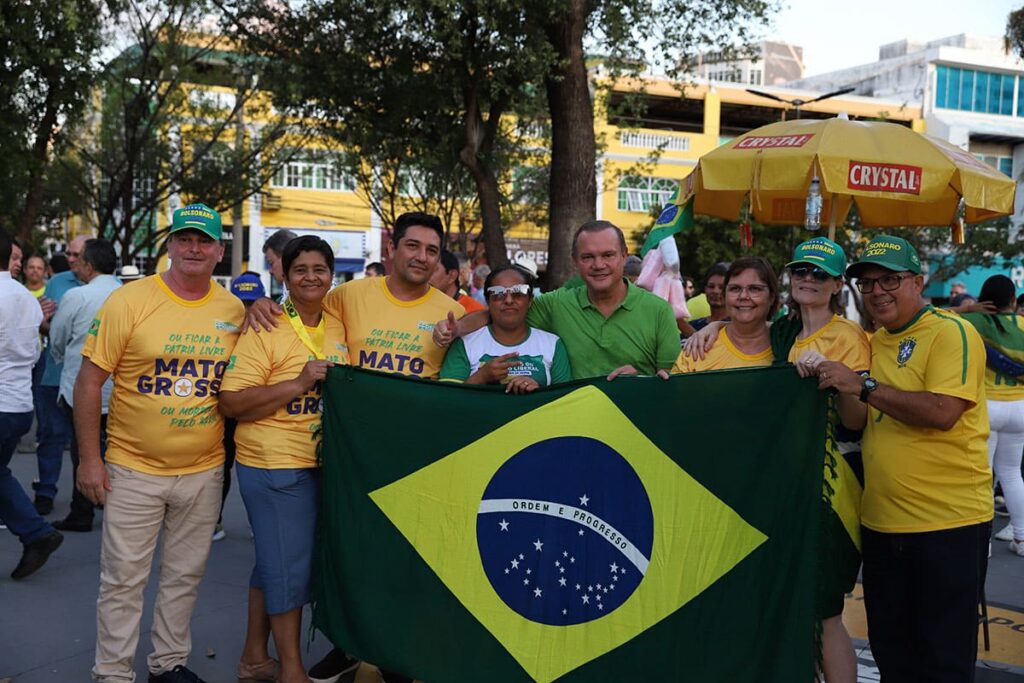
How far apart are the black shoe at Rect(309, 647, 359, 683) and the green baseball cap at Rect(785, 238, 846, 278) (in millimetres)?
2685

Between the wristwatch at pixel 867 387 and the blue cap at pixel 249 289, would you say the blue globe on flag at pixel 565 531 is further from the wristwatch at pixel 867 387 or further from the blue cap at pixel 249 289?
the blue cap at pixel 249 289

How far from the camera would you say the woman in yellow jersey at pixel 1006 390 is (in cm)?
675

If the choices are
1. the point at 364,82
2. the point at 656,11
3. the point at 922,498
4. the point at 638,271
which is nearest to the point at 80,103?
the point at 364,82

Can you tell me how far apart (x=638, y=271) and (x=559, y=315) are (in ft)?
14.2

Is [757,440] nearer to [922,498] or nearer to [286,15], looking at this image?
[922,498]

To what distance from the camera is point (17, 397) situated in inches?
218

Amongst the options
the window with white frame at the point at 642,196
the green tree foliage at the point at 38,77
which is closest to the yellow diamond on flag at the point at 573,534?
the green tree foliage at the point at 38,77

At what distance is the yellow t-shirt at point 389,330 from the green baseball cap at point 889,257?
1.78 metres

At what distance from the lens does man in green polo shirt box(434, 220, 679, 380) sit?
4.36 meters

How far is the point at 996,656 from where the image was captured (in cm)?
511

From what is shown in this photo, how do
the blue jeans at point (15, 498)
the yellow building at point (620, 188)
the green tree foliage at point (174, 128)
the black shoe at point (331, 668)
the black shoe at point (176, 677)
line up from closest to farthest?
1. the black shoe at point (176, 677)
2. the black shoe at point (331, 668)
3. the blue jeans at point (15, 498)
4. the green tree foliage at point (174, 128)
5. the yellow building at point (620, 188)

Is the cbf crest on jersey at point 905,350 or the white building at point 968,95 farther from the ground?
the white building at point 968,95

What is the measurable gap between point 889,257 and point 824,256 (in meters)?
0.29

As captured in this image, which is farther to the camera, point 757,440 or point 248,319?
point 248,319
